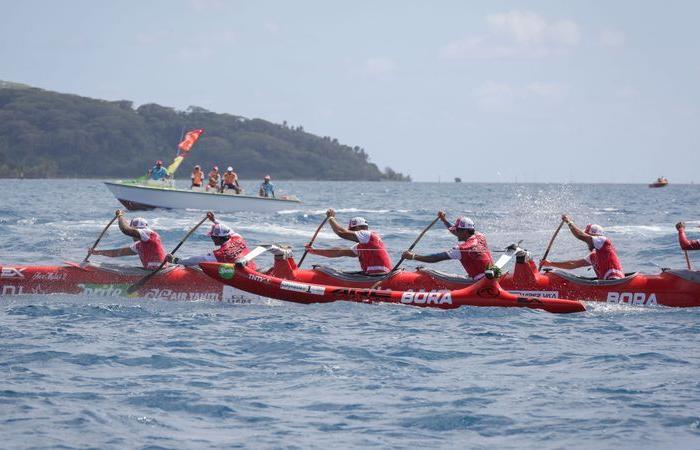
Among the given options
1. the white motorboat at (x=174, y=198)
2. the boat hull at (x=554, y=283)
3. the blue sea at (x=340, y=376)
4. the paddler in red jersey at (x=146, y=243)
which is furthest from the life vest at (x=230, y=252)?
the white motorboat at (x=174, y=198)

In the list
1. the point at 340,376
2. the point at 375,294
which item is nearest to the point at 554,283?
the point at 375,294

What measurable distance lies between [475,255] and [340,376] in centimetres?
587

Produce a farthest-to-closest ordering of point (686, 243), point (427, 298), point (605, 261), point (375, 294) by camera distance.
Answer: point (686, 243)
point (605, 261)
point (375, 294)
point (427, 298)

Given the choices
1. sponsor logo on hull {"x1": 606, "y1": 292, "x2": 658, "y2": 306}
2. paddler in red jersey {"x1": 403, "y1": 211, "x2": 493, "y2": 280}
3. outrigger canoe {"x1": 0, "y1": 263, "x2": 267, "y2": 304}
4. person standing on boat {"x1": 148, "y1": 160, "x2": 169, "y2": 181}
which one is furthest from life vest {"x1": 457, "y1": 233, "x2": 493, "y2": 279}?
person standing on boat {"x1": 148, "y1": 160, "x2": 169, "y2": 181}

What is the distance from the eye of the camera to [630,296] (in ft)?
54.2

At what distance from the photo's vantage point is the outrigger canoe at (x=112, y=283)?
17375mm

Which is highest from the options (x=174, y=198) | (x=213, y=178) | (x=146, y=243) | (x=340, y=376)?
(x=213, y=178)

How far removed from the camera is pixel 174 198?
142 feet

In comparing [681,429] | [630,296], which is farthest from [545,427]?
[630,296]

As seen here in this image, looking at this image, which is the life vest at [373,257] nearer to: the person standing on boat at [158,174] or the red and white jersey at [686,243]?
the red and white jersey at [686,243]

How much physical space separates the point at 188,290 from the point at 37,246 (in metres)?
12.6

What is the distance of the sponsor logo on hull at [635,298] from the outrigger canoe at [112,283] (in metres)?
5.70

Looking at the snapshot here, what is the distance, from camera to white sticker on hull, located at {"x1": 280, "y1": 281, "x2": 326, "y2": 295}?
16719 millimetres

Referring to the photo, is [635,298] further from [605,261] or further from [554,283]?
[554,283]
